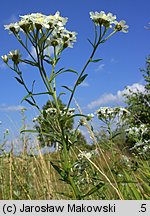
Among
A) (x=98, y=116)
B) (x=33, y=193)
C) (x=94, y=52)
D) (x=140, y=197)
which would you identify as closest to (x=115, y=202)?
(x=140, y=197)

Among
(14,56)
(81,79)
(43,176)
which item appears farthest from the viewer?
(43,176)

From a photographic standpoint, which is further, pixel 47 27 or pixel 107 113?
pixel 107 113

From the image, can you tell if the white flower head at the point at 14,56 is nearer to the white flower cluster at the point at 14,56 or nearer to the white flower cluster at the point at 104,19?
the white flower cluster at the point at 14,56

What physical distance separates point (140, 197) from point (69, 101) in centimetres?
97

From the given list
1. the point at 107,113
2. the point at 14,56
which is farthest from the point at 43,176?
the point at 14,56

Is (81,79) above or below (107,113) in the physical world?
below

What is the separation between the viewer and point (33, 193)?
3.54 metres

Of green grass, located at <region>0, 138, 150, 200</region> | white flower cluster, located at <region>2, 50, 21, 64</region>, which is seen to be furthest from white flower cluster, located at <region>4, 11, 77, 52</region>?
green grass, located at <region>0, 138, 150, 200</region>

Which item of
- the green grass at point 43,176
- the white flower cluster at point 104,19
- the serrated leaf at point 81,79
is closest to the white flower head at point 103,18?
the white flower cluster at point 104,19

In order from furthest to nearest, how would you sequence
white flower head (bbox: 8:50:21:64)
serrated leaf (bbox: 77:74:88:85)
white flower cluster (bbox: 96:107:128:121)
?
white flower cluster (bbox: 96:107:128:121), white flower head (bbox: 8:50:21:64), serrated leaf (bbox: 77:74:88:85)

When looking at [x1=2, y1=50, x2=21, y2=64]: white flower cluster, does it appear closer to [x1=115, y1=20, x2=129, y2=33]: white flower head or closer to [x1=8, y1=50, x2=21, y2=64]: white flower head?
[x1=8, y1=50, x2=21, y2=64]: white flower head

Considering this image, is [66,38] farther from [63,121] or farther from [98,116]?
[98,116]

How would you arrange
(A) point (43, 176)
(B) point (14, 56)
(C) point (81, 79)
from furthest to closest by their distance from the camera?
(A) point (43, 176)
(B) point (14, 56)
(C) point (81, 79)

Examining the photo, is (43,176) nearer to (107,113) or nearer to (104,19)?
(107,113)
